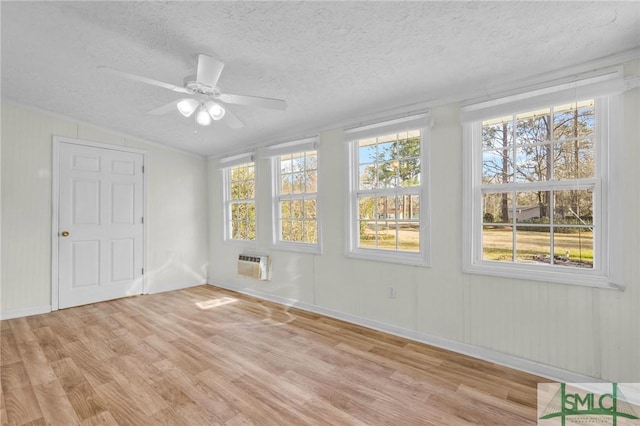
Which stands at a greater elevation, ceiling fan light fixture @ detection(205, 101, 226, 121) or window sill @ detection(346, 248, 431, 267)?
ceiling fan light fixture @ detection(205, 101, 226, 121)

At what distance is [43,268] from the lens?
12.4 feet

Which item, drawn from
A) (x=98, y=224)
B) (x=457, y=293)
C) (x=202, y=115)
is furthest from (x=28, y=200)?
(x=457, y=293)

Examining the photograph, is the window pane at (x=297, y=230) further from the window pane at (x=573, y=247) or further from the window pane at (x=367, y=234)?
the window pane at (x=573, y=247)

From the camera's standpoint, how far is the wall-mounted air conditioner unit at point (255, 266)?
4.26m

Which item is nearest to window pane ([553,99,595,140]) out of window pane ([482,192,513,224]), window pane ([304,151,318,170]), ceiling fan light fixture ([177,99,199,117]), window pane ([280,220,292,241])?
window pane ([482,192,513,224])

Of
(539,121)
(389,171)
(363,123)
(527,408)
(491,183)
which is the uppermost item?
(363,123)

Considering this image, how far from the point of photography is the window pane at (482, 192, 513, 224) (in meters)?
2.52

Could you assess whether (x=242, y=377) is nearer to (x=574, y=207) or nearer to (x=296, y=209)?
(x=296, y=209)

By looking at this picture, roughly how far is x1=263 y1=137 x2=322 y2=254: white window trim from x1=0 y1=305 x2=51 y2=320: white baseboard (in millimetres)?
2936

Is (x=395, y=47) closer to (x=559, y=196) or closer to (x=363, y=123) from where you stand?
(x=363, y=123)

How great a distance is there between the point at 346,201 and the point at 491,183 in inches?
57.6

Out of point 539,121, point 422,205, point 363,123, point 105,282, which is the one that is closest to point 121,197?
point 105,282

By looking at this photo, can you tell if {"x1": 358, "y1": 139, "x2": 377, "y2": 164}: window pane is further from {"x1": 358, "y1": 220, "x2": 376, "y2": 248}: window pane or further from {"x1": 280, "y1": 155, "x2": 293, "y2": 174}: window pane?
{"x1": 280, "y1": 155, "x2": 293, "y2": 174}: window pane

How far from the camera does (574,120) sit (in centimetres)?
225
